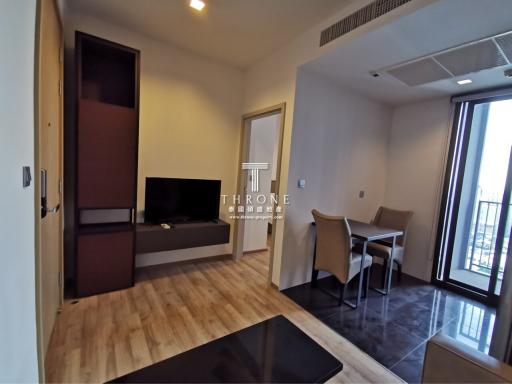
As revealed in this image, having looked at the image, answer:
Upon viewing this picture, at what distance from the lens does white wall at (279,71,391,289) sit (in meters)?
2.77

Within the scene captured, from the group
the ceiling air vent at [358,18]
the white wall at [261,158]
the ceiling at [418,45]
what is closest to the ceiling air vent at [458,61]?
the ceiling at [418,45]

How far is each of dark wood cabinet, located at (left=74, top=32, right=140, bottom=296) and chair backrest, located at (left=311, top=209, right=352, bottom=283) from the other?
1.99 m

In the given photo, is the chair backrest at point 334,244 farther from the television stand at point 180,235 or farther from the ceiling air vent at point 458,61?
the ceiling air vent at point 458,61

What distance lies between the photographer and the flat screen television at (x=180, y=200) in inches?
116

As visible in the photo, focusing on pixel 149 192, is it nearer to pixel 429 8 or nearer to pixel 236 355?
pixel 236 355

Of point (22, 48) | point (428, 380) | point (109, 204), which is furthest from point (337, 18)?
point (109, 204)

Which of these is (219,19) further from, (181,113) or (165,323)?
(165,323)

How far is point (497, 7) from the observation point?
1.56 metres

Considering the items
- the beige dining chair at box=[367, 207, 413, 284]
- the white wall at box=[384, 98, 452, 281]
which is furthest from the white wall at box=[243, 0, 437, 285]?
the white wall at box=[384, 98, 452, 281]

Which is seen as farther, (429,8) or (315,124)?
(315,124)

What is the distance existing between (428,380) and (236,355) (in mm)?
822

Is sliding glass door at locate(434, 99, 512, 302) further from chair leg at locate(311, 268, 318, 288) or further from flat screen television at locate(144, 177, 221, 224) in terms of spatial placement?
flat screen television at locate(144, 177, 221, 224)

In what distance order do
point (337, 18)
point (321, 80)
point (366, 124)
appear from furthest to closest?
point (366, 124)
point (321, 80)
point (337, 18)

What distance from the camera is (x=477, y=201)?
10.1 feet
